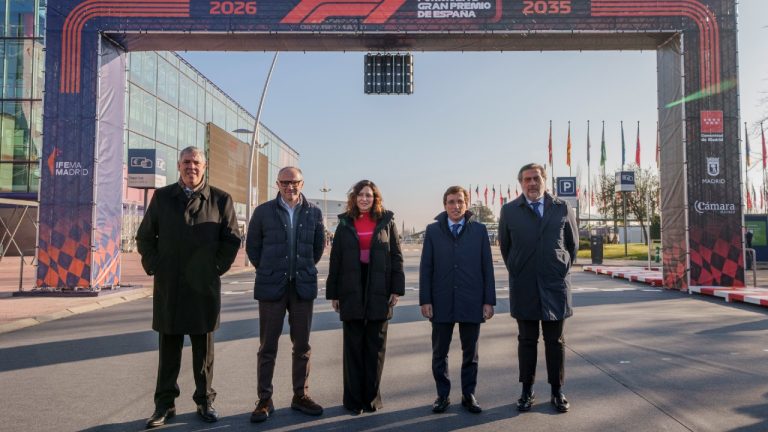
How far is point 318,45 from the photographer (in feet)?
46.2

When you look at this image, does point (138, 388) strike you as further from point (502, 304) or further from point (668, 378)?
point (502, 304)

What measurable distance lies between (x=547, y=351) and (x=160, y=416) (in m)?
3.13

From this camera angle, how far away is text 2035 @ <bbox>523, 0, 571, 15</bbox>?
1334 centimetres

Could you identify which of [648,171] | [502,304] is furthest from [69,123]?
[648,171]

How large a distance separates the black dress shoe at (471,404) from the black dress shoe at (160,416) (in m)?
2.32

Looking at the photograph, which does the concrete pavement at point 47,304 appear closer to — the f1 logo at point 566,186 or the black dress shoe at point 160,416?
the black dress shoe at point 160,416

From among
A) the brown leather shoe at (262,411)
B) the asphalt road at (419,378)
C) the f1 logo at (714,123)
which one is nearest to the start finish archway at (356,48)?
the f1 logo at (714,123)

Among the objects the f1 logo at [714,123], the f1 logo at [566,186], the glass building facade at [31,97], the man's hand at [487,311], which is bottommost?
the man's hand at [487,311]

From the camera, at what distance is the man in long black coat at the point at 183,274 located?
443 centimetres

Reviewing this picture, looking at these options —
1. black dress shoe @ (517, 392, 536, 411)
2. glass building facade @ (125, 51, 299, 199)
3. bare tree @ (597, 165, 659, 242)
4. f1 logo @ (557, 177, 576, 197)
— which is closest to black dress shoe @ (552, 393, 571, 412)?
black dress shoe @ (517, 392, 536, 411)

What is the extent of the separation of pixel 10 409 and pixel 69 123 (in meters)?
10.5

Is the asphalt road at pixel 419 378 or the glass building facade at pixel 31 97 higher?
the glass building facade at pixel 31 97

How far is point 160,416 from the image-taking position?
431 centimetres

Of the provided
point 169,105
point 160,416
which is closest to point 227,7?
point 160,416
